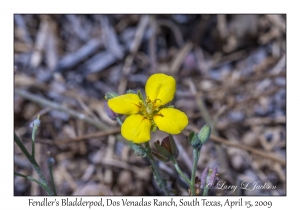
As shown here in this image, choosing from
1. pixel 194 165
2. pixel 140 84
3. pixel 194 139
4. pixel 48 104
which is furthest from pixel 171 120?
pixel 140 84

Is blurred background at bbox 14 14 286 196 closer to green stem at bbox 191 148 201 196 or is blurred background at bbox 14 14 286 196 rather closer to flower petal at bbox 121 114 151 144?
green stem at bbox 191 148 201 196

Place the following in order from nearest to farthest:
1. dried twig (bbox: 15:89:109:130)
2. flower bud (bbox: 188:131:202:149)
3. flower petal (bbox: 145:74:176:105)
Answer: flower bud (bbox: 188:131:202:149) → flower petal (bbox: 145:74:176:105) → dried twig (bbox: 15:89:109:130)

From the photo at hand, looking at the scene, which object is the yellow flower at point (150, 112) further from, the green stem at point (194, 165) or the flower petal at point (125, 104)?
→ the green stem at point (194, 165)

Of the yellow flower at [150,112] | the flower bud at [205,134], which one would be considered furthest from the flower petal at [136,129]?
the flower bud at [205,134]

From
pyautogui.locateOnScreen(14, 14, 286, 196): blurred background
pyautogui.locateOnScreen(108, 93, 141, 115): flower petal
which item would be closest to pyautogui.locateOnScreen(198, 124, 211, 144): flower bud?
pyautogui.locateOnScreen(108, 93, 141, 115): flower petal

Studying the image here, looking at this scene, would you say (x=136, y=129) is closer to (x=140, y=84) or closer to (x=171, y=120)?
(x=171, y=120)
